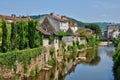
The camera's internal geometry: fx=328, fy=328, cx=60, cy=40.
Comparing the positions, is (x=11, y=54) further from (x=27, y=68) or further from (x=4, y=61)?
(x=27, y=68)

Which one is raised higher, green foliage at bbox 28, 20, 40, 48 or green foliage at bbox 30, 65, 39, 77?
green foliage at bbox 28, 20, 40, 48

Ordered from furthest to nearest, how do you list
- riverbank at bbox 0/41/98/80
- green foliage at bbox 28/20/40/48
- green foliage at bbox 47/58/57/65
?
green foliage at bbox 47/58/57/65 < green foliage at bbox 28/20/40/48 < riverbank at bbox 0/41/98/80

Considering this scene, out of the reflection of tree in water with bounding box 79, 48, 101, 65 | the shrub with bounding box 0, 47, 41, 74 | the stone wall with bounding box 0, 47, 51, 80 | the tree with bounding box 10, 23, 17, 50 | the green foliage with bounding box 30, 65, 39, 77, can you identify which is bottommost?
the reflection of tree in water with bounding box 79, 48, 101, 65

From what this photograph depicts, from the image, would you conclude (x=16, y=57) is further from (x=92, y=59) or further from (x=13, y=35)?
(x=92, y=59)

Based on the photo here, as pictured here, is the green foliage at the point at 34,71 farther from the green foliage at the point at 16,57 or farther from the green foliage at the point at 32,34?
the green foliage at the point at 32,34

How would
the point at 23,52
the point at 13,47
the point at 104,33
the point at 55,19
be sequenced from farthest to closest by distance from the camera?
the point at 104,33, the point at 55,19, the point at 13,47, the point at 23,52

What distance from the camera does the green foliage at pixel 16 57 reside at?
29.6 metres

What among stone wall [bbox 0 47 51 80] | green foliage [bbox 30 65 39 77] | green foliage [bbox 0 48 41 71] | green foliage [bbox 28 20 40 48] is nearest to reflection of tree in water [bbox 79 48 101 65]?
stone wall [bbox 0 47 51 80]

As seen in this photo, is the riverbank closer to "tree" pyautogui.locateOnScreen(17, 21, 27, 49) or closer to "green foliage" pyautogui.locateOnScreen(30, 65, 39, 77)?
"green foliage" pyautogui.locateOnScreen(30, 65, 39, 77)

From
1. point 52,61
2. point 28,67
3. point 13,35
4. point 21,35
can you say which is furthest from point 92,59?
point 28,67

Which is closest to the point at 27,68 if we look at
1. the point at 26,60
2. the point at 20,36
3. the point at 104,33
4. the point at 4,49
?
the point at 26,60

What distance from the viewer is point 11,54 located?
102 feet

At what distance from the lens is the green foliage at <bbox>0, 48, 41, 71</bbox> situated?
29.6 meters

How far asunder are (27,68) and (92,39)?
67170 mm
